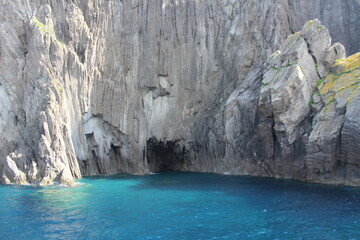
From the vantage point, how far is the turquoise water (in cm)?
1919

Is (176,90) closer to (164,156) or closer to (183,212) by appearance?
(164,156)

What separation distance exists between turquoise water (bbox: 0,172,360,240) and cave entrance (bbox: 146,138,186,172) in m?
18.6

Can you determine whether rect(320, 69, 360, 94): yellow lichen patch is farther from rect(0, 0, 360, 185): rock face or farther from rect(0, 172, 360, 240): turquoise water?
rect(0, 172, 360, 240): turquoise water

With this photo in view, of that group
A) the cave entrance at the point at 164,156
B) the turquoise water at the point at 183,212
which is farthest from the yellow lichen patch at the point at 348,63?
the cave entrance at the point at 164,156

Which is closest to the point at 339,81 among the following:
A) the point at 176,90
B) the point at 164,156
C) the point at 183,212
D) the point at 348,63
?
the point at 348,63

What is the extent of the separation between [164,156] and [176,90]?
35.5 ft

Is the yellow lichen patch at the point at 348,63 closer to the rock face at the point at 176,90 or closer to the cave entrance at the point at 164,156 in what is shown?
the rock face at the point at 176,90

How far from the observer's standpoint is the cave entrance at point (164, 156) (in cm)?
5359

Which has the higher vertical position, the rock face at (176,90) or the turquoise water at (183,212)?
the rock face at (176,90)

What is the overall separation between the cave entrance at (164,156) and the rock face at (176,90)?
8.8 inches

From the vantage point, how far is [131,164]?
51531 mm

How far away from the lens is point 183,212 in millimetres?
23641

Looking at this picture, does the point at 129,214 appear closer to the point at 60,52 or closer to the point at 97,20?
the point at 60,52

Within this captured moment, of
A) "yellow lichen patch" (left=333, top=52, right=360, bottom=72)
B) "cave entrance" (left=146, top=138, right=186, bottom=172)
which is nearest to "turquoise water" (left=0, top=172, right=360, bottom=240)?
Answer: "yellow lichen patch" (left=333, top=52, right=360, bottom=72)
